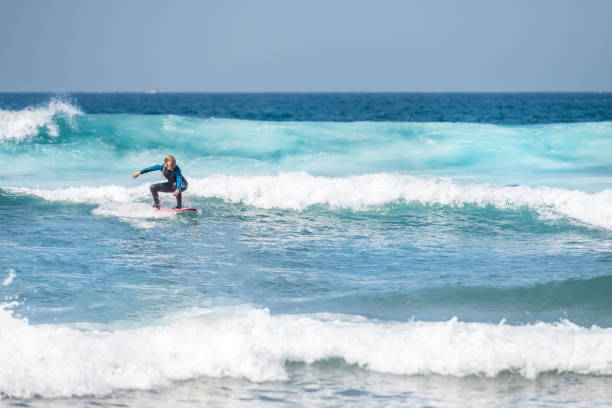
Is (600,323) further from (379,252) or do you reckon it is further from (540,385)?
(379,252)

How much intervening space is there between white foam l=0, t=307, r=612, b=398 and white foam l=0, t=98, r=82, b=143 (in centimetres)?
1632

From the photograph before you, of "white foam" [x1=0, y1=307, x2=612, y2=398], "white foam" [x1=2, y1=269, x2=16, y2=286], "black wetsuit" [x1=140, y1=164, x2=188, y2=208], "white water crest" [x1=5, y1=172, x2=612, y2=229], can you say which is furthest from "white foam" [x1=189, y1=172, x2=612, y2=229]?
"white foam" [x1=0, y1=307, x2=612, y2=398]

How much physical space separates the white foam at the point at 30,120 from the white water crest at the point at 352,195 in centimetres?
749

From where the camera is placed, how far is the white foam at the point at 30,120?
21.0 metres

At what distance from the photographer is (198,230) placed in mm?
11273

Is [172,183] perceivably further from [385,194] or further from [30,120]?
[30,120]

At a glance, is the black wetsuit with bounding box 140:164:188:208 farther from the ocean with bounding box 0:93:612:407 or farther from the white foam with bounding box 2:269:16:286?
the white foam with bounding box 2:269:16:286

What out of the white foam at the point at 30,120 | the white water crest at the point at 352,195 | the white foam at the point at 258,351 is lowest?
the white foam at the point at 258,351

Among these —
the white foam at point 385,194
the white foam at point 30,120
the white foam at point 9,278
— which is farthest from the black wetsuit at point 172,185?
the white foam at point 30,120

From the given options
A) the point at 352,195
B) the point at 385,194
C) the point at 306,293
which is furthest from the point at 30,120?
the point at 306,293

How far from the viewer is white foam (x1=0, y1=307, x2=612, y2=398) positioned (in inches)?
217

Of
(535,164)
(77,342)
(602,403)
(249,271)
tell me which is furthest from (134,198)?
(535,164)

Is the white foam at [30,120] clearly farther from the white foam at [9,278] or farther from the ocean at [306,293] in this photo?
the white foam at [9,278]

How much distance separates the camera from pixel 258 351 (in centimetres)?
595
